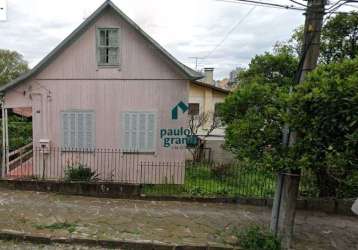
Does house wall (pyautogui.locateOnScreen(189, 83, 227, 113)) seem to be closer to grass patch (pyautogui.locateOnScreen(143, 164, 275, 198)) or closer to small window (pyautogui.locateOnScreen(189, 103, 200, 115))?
small window (pyautogui.locateOnScreen(189, 103, 200, 115))

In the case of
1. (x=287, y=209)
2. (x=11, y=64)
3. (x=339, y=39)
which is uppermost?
(x=11, y=64)

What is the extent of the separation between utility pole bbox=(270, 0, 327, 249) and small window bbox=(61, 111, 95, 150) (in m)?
6.97

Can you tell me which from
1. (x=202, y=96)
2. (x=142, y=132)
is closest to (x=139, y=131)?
(x=142, y=132)

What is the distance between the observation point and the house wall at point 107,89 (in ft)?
34.0

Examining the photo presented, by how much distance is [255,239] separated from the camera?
5.64 meters

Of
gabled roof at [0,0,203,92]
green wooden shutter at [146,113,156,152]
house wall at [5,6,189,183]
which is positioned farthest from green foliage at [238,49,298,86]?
green wooden shutter at [146,113,156,152]

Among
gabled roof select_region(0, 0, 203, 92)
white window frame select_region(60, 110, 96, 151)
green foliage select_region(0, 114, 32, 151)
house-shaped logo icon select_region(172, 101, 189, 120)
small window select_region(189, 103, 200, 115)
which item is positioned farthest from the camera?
small window select_region(189, 103, 200, 115)

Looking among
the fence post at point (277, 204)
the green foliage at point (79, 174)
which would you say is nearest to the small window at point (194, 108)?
the green foliage at point (79, 174)

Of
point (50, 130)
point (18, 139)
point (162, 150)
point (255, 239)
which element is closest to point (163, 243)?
point (255, 239)

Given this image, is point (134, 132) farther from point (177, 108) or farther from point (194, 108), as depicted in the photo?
point (194, 108)

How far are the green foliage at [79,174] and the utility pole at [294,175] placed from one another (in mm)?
6198

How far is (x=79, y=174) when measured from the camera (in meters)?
9.75

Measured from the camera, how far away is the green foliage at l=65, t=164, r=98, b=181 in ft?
31.8

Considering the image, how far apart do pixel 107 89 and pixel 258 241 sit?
7.09 m
